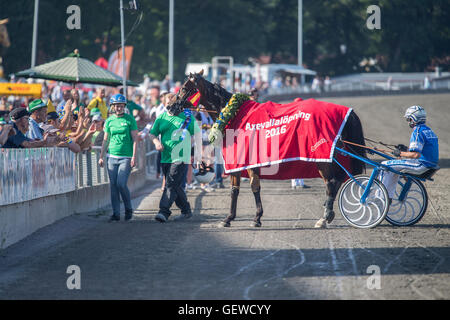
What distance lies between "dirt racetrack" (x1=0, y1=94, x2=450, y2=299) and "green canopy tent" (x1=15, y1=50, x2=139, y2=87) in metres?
6.41

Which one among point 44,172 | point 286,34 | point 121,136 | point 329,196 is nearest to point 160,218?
point 121,136

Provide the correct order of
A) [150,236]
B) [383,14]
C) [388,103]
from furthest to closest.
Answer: [383,14] < [388,103] < [150,236]

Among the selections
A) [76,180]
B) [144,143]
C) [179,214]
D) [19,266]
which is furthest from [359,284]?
[144,143]

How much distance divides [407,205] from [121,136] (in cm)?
474

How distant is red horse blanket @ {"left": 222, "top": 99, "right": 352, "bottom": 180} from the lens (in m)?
11.9

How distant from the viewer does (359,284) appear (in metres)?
7.88

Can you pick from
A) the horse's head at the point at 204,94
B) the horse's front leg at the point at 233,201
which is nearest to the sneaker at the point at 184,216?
the horse's front leg at the point at 233,201

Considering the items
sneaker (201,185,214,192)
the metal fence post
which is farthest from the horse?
sneaker (201,185,214,192)

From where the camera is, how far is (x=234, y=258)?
9.53 metres

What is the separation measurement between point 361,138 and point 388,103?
4152 centimetres

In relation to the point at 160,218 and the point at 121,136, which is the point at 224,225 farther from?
the point at 121,136

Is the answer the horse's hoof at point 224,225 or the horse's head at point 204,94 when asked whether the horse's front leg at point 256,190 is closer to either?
the horse's hoof at point 224,225

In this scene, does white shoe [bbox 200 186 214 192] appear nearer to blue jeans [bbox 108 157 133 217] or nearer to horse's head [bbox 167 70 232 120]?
blue jeans [bbox 108 157 133 217]
